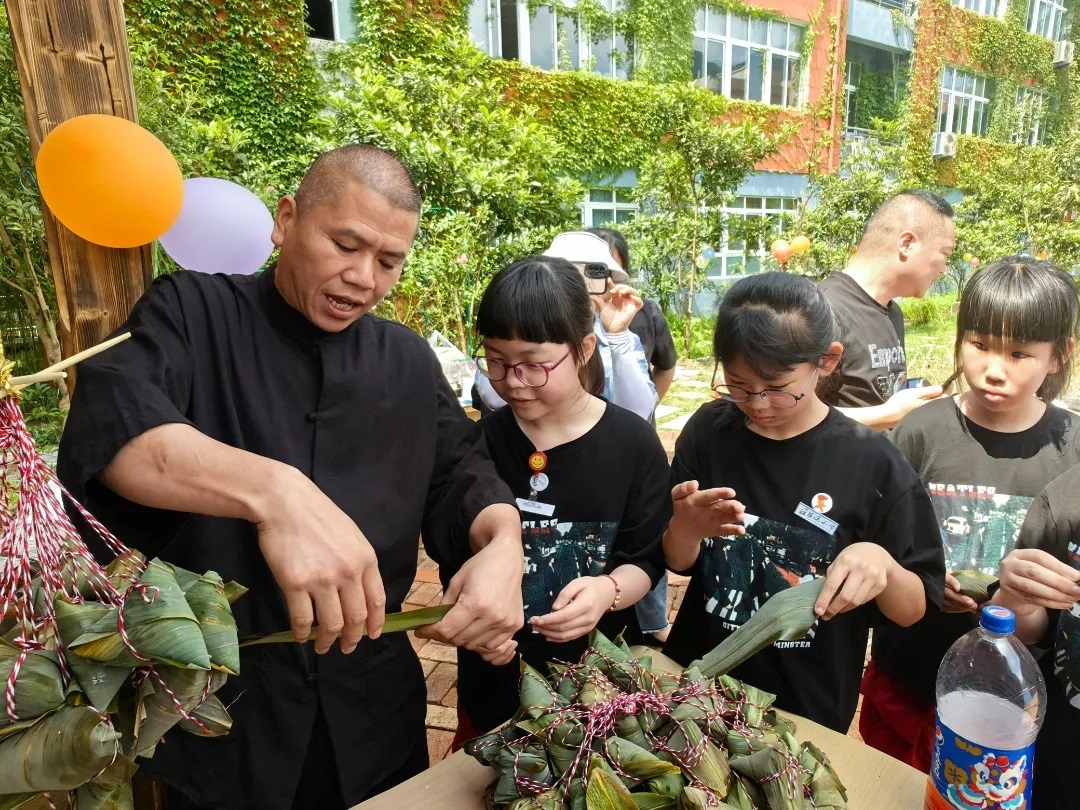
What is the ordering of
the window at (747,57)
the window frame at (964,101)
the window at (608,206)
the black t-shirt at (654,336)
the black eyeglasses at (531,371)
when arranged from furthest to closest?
the window frame at (964,101) < the window at (747,57) < the window at (608,206) < the black t-shirt at (654,336) < the black eyeglasses at (531,371)

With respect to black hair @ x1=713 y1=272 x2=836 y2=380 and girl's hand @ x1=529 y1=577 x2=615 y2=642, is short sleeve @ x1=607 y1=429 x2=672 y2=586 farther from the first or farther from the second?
black hair @ x1=713 y1=272 x2=836 y2=380

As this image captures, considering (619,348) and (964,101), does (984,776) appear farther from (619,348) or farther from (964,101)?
(964,101)

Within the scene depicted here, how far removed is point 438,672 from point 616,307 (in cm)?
194

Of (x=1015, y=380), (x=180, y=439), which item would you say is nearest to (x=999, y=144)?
(x=1015, y=380)

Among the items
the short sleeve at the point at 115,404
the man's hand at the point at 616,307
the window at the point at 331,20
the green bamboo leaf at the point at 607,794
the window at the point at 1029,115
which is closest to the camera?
the green bamboo leaf at the point at 607,794

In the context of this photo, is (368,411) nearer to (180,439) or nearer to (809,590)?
(180,439)

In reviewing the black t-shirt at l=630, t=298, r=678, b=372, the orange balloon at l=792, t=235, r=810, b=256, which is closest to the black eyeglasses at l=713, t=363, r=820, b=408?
the black t-shirt at l=630, t=298, r=678, b=372

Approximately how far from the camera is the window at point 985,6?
814 inches

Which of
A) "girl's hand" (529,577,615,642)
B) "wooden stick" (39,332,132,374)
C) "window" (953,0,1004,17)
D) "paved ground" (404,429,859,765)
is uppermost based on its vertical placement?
"window" (953,0,1004,17)

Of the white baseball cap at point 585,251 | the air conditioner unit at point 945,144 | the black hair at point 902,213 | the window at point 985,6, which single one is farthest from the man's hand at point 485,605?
the window at point 985,6

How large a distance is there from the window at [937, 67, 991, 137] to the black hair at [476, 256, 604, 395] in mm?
23715

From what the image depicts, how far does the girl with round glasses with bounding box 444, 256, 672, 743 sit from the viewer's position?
5.92ft

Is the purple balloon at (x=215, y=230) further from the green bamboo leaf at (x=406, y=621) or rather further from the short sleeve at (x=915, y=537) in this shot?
the short sleeve at (x=915, y=537)

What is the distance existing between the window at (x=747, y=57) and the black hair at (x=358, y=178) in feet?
54.2
